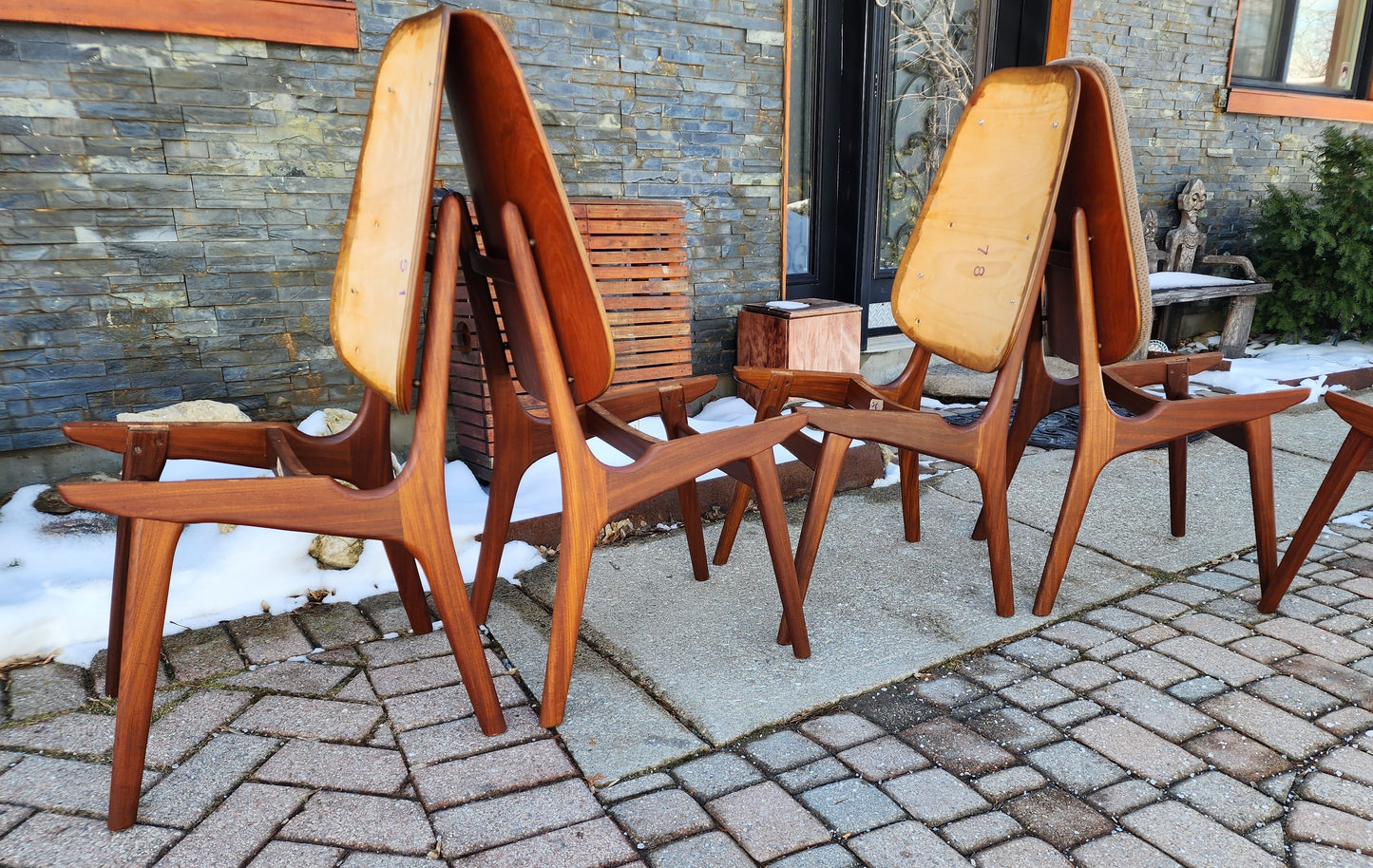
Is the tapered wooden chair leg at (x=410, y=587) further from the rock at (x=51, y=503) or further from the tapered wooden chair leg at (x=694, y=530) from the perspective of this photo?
the rock at (x=51, y=503)

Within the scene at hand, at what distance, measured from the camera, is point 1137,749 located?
191 centimetres

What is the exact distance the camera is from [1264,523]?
8.64ft

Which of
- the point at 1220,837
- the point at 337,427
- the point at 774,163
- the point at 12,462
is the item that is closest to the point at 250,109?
the point at 337,427

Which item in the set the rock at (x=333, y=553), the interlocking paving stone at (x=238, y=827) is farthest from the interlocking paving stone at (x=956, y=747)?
the rock at (x=333, y=553)

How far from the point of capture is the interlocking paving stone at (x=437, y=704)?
2.04 meters

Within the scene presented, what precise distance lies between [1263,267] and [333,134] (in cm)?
668

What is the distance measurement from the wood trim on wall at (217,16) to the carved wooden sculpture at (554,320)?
1.94 metres

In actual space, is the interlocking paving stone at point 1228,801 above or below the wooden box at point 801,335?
below

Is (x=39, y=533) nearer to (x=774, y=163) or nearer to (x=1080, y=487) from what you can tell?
(x=1080, y=487)

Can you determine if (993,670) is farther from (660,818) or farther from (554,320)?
(554,320)

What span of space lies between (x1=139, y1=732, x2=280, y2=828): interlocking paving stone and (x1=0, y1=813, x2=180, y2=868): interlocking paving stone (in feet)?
0.15

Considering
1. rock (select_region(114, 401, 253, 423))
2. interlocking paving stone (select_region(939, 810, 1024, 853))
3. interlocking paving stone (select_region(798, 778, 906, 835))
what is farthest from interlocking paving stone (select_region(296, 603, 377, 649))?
interlocking paving stone (select_region(939, 810, 1024, 853))

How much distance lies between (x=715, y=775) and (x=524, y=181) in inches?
51.3

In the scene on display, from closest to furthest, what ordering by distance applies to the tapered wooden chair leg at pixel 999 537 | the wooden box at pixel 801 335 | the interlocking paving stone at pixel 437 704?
the interlocking paving stone at pixel 437 704
the tapered wooden chair leg at pixel 999 537
the wooden box at pixel 801 335
